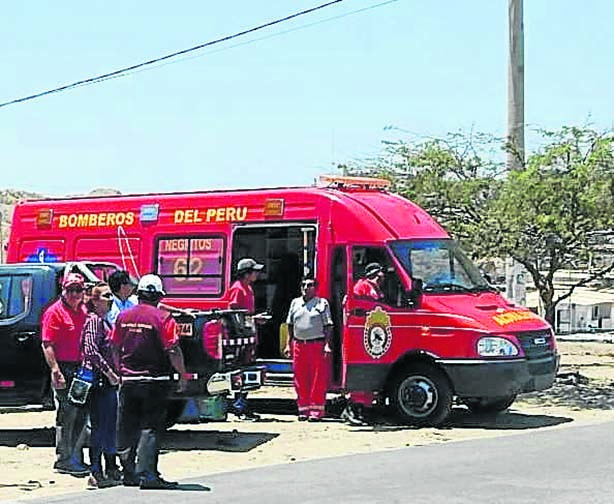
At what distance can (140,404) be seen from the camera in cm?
995

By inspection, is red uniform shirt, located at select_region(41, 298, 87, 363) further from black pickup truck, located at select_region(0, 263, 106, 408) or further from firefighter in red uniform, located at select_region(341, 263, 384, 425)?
firefighter in red uniform, located at select_region(341, 263, 384, 425)

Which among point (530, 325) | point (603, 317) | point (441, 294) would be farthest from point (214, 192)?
point (603, 317)

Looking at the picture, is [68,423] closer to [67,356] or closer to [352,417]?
[67,356]

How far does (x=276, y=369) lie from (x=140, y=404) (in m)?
5.90

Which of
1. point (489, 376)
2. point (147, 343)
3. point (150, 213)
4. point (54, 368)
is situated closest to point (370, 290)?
point (489, 376)

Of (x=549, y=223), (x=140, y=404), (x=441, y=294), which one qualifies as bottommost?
(x=140, y=404)

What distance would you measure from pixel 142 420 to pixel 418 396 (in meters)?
5.23

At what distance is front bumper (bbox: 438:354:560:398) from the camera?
1406 centimetres

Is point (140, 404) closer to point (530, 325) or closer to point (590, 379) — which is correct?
point (530, 325)

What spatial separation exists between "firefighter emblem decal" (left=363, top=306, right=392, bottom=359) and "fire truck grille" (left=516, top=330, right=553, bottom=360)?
1.53 metres

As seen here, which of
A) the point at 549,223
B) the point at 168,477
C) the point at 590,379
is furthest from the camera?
the point at 590,379

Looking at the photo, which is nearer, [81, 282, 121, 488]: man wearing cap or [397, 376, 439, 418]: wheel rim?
[81, 282, 121, 488]: man wearing cap

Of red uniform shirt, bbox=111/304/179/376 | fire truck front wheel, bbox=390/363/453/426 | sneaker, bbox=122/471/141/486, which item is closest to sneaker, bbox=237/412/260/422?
fire truck front wheel, bbox=390/363/453/426

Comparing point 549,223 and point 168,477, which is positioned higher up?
point 549,223
